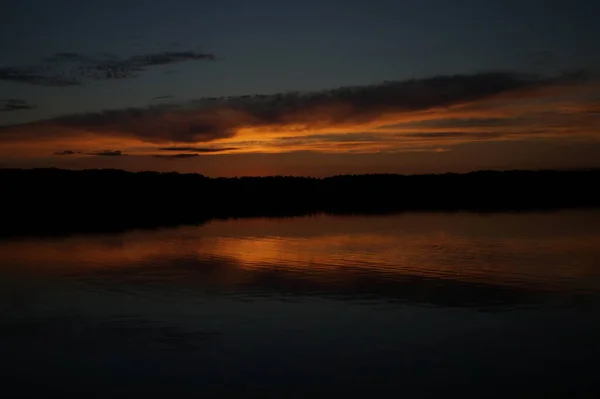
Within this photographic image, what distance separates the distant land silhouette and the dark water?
1385 cm

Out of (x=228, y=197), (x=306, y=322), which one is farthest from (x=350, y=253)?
(x=228, y=197)

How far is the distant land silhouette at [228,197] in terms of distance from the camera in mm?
37938

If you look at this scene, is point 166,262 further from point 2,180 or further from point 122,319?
point 2,180

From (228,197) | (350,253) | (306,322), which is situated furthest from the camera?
(228,197)

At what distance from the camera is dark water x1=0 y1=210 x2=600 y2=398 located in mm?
8172

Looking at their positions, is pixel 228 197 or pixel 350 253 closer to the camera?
pixel 350 253

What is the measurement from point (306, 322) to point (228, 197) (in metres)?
48.1

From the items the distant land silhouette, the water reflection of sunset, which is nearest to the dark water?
the water reflection of sunset

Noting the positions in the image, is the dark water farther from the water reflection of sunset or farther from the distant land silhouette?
the distant land silhouette

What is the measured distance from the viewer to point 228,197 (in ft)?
192

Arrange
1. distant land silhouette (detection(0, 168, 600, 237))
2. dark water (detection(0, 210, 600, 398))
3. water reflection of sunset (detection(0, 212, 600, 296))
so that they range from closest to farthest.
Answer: dark water (detection(0, 210, 600, 398))
water reflection of sunset (detection(0, 212, 600, 296))
distant land silhouette (detection(0, 168, 600, 237))

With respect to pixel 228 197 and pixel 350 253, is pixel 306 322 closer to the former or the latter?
pixel 350 253

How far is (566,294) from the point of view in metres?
12.9

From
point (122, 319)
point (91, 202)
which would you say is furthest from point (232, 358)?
point (91, 202)
